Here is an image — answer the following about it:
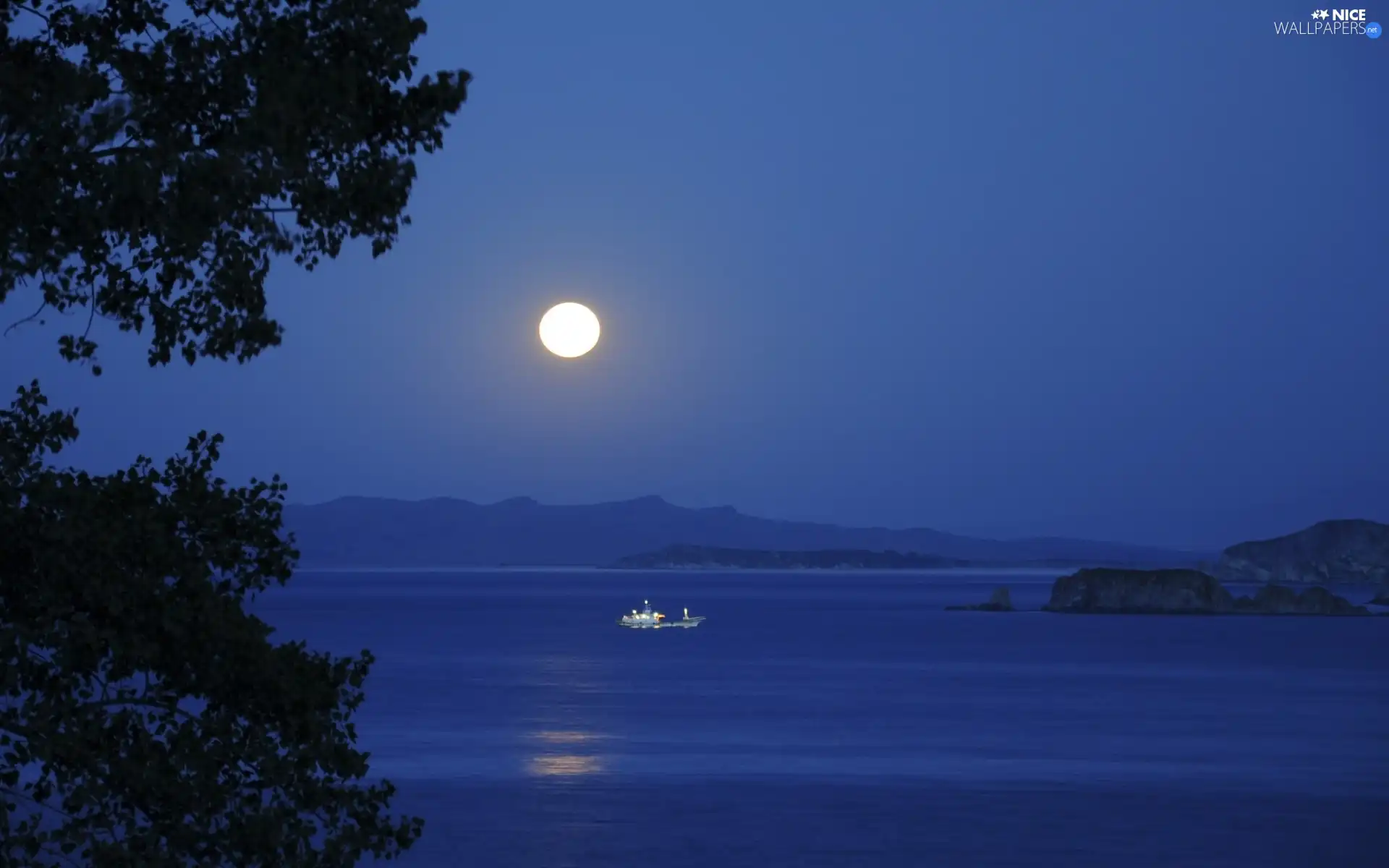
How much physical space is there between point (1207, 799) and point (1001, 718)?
24.8 metres

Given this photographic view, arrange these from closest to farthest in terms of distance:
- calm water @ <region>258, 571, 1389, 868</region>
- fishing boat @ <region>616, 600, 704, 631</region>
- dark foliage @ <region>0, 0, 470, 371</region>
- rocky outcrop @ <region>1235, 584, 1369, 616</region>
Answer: dark foliage @ <region>0, 0, 470, 371</region> < calm water @ <region>258, 571, 1389, 868</region> < fishing boat @ <region>616, 600, 704, 631</region> < rocky outcrop @ <region>1235, 584, 1369, 616</region>

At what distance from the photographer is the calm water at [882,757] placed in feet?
121

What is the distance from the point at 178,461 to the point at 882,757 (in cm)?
4467

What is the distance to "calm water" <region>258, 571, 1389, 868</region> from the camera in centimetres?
3700

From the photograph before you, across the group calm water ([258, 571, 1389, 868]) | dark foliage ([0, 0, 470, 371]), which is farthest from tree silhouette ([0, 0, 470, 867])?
calm water ([258, 571, 1389, 868])

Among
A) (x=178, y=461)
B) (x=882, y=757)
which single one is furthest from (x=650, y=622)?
(x=178, y=461)

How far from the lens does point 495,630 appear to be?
154875mm

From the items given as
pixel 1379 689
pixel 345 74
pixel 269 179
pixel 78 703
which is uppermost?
pixel 345 74

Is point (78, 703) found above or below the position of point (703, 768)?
above

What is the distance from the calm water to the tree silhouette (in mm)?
23530

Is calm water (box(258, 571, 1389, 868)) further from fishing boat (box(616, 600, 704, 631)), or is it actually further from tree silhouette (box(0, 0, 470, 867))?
fishing boat (box(616, 600, 704, 631))

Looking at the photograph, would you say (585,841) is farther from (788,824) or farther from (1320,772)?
(1320,772)

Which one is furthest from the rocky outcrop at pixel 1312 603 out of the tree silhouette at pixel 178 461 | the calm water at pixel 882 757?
the tree silhouette at pixel 178 461

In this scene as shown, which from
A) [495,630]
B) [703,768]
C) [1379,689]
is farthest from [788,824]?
[495,630]
